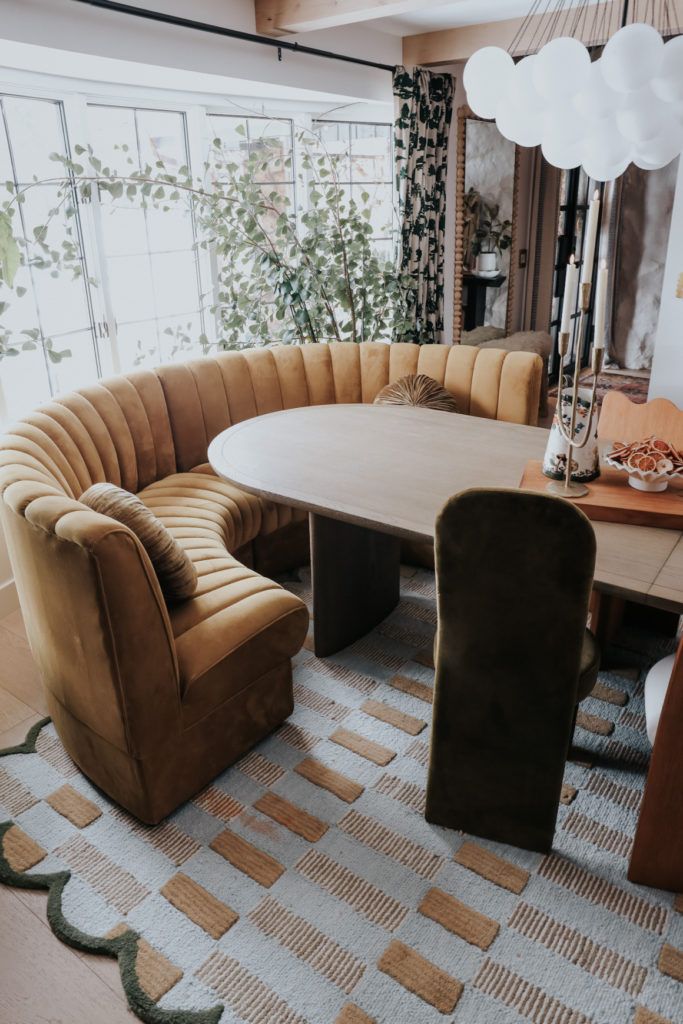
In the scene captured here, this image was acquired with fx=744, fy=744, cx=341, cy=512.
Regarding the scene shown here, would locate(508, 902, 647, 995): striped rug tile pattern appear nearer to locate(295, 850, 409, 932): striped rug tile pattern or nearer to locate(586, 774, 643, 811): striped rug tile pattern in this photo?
locate(295, 850, 409, 932): striped rug tile pattern

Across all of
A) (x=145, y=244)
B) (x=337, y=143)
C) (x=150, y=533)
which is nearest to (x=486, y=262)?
(x=337, y=143)

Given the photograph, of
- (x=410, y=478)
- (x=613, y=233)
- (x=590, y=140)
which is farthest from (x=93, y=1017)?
(x=613, y=233)

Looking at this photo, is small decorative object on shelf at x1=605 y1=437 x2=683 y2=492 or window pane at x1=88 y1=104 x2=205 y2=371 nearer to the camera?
small decorative object on shelf at x1=605 y1=437 x2=683 y2=492

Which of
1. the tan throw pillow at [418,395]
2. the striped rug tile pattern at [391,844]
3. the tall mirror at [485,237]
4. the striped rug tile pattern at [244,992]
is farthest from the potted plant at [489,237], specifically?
the striped rug tile pattern at [244,992]

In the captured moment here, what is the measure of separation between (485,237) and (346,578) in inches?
146

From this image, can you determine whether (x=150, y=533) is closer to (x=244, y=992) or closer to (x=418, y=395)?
(x=244, y=992)

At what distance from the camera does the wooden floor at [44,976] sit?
158 centimetres

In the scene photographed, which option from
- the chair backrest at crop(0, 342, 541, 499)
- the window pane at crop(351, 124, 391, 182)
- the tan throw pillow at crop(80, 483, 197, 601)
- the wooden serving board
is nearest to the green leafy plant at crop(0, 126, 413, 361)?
the window pane at crop(351, 124, 391, 182)

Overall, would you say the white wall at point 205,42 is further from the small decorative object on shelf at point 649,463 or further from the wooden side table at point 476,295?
the small decorative object on shelf at point 649,463

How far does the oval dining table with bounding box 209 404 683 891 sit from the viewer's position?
1.71 meters

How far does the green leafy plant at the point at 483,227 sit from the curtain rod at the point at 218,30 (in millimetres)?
1388

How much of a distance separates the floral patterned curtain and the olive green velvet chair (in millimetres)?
3096

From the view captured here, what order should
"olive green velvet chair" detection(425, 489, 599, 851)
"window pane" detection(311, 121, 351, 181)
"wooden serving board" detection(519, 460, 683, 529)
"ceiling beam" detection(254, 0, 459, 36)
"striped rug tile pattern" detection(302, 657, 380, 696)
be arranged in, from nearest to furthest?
"olive green velvet chair" detection(425, 489, 599, 851), "wooden serving board" detection(519, 460, 683, 529), "striped rug tile pattern" detection(302, 657, 380, 696), "ceiling beam" detection(254, 0, 459, 36), "window pane" detection(311, 121, 351, 181)

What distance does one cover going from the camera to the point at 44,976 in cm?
166
